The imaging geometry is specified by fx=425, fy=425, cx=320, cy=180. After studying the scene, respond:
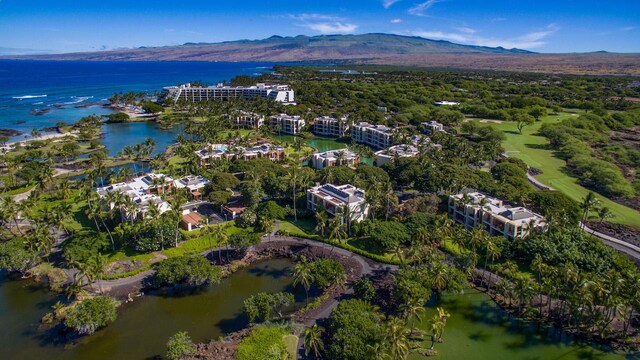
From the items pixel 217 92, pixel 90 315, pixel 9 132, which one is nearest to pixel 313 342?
pixel 90 315

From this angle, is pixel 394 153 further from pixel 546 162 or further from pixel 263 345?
pixel 263 345

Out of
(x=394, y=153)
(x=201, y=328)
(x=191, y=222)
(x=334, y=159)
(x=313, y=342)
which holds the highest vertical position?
(x=394, y=153)

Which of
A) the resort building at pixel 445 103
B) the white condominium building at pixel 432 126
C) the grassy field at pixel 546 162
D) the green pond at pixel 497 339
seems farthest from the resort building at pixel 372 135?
the green pond at pixel 497 339

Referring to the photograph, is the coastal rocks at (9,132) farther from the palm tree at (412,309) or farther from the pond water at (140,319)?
the palm tree at (412,309)

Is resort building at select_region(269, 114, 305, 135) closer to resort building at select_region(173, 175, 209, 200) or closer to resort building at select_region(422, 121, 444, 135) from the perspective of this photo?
resort building at select_region(422, 121, 444, 135)

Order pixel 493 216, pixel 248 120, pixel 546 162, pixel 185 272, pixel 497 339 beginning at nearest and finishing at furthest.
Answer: pixel 497 339 < pixel 185 272 < pixel 493 216 < pixel 546 162 < pixel 248 120
